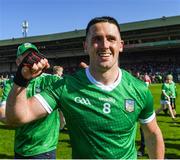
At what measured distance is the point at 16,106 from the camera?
3.05 meters

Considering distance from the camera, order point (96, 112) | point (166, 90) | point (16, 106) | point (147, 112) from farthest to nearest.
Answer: point (166, 90) → point (147, 112) → point (96, 112) → point (16, 106)

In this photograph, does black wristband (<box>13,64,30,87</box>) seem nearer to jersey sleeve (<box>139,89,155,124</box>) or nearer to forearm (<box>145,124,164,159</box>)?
jersey sleeve (<box>139,89,155,124</box>)

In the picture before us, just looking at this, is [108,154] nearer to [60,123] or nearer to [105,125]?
[105,125]

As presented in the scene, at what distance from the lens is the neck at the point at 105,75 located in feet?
11.7

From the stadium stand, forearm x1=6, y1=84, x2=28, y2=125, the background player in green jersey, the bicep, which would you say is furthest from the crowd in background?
forearm x1=6, y1=84, x2=28, y2=125

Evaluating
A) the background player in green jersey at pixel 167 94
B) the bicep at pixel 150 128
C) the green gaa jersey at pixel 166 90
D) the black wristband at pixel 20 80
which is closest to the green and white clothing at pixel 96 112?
the bicep at pixel 150 128

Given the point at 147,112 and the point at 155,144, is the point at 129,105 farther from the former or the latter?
the point at 155,144

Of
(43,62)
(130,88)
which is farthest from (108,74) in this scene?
(43,62)

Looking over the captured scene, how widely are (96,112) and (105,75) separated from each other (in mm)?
313

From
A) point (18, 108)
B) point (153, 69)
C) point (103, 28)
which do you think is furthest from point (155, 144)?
point (153, 69)

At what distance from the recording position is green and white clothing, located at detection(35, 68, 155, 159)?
351 centimetres

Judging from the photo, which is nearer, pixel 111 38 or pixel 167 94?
pixel 111 38

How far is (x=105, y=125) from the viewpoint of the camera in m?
3.52

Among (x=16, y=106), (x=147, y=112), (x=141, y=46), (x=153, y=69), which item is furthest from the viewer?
(x=141, y=46)
